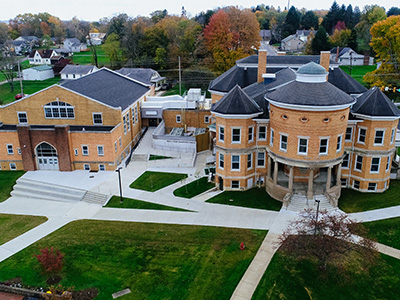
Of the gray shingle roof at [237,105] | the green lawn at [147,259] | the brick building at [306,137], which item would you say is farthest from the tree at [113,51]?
the green lawn at [147,259]

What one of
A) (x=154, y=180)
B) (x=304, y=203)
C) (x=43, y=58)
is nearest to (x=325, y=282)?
(x=304, y=203)

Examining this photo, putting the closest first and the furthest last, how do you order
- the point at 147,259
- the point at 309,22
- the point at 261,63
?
1. the point at 147,259
2. the point at 261,63
3. the point at 309,22

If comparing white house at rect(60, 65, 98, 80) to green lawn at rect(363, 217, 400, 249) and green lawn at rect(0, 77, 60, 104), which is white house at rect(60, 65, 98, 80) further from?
green lawn at rect(363, 217, 400, 249)

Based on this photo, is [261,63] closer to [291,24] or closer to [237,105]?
[237,105]

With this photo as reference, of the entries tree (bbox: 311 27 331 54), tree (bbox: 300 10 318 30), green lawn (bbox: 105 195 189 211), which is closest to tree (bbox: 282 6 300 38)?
tree (bbox: 300 10 318 30)

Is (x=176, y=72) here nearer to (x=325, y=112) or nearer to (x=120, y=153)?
(x=120, y=153)

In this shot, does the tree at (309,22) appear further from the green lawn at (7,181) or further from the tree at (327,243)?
the tree at (327,243)
